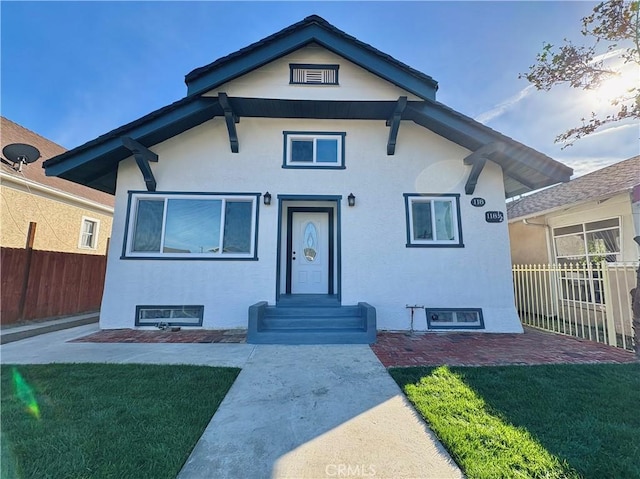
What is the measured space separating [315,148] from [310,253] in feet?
9.58

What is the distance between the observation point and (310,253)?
8.09 metres

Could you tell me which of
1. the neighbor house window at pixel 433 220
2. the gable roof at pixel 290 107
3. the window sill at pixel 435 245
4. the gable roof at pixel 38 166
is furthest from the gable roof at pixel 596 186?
the gable roof at pixel 38 166

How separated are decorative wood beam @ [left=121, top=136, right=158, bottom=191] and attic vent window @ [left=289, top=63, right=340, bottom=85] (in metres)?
3.92

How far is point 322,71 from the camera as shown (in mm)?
6891

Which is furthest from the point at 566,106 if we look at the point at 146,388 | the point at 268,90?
the point at 146,388

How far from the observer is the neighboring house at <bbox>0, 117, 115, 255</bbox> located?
9.19m

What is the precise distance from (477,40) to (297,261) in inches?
328

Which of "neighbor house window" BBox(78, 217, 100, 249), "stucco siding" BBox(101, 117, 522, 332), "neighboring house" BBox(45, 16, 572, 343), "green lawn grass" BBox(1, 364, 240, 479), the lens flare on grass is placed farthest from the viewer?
"neighbor house window" BBox(78, 217, 100, 249)

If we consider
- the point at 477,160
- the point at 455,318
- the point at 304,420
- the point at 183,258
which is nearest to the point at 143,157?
the point at 183,258

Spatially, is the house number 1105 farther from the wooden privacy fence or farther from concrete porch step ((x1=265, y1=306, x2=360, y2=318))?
the wooden privacy fence

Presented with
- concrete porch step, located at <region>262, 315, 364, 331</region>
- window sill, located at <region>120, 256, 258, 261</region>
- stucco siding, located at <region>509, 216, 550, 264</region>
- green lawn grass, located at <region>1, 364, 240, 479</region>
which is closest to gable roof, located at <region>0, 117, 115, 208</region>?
window sill, located at <region>120, 256, 258, 261</region>

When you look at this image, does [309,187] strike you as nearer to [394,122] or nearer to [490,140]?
[394,122]

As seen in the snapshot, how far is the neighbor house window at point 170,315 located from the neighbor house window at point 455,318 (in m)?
5.61

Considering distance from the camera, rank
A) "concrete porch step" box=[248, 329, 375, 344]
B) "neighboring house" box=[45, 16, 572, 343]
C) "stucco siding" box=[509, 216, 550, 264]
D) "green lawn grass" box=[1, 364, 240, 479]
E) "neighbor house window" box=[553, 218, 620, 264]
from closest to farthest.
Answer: "green lawn grass" box=[1, 364, 240, 479] < "concrete porch step" box=[248, 329, 375, 344] < "neighboring house" box=[45, 16, 572, 343] < "neighbor house window" box=[553, 218, 620, 264] < "stucco siding" box=[509, 216, 550, 264]
